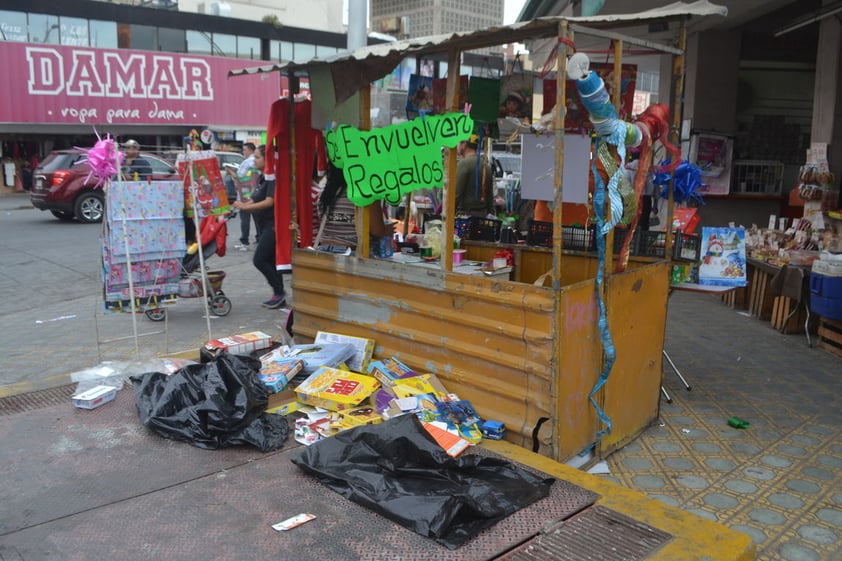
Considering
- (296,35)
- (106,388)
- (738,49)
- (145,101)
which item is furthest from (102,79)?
(106,388)

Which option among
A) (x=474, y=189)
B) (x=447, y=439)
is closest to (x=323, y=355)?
(x=447, y=439)

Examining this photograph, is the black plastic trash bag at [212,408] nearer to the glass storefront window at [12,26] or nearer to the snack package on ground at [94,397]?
the snack package on ground at [94,397]

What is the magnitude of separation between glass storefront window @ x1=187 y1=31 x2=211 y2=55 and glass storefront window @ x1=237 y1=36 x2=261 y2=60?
1466mm

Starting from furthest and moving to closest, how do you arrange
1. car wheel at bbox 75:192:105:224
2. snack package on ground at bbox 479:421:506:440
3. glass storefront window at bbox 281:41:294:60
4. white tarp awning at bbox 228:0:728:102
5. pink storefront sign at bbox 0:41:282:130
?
glass storefront window at bbox 281:41:294:60
pink storefront sign at bbox 0:41:282:130
car wheel at bbox 75:192:105:224
snack package on ground at bbox 479:421:506:440
white tarp awning at bbox 228:0:728:102

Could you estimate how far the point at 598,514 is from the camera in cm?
359

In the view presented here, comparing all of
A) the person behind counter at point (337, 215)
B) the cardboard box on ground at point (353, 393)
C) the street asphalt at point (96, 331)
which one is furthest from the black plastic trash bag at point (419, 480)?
the street asphalt at point (96, 331)

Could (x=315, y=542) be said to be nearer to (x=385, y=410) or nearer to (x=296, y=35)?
(x=385, y=410)

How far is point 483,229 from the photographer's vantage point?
643 cm

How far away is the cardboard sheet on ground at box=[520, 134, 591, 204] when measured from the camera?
445cm

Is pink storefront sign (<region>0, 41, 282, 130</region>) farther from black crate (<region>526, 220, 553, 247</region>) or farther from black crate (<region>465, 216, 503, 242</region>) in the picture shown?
black crate (<region>526, 220, 553, 247</region>)

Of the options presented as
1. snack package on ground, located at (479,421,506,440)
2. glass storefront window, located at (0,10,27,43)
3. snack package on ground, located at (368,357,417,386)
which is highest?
glass storefront window, located at (0,10,27,43)

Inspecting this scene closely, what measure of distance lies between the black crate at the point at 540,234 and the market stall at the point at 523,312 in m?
0.18

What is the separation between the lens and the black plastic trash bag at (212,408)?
4.35 m

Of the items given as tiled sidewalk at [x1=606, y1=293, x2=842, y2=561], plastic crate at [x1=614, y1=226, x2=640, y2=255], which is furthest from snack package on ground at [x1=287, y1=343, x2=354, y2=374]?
plastic crate at [x1=614, y1=226, x2=640, y2=255]
